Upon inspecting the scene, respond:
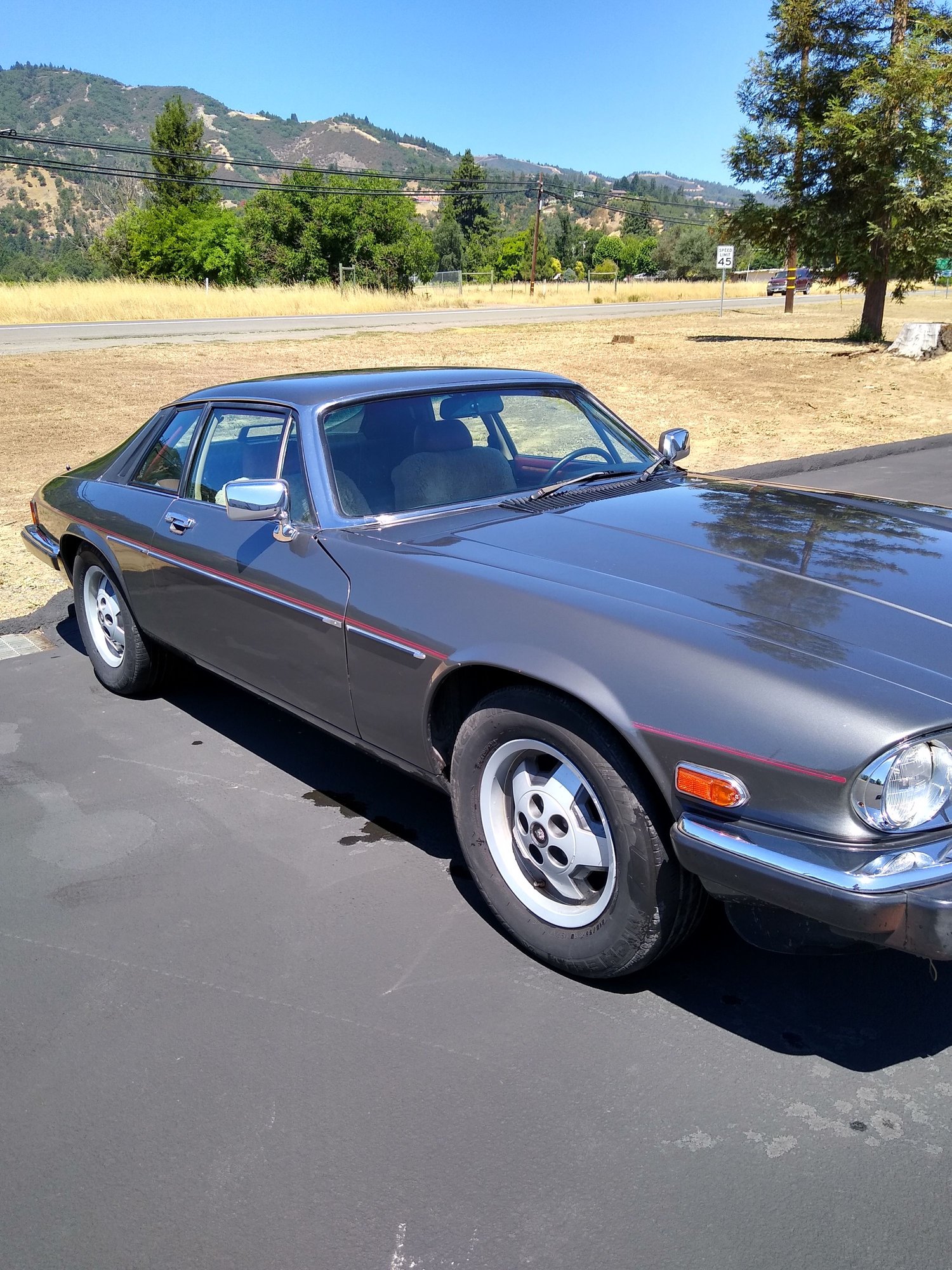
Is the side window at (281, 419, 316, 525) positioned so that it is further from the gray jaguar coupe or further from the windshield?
the windshield

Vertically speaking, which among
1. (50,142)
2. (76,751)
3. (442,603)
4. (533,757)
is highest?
(50,142)

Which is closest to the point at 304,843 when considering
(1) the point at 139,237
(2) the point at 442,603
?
(2) the point at 442,603

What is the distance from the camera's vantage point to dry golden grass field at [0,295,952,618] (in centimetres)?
1052

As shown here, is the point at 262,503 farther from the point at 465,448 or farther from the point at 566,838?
the point at 566,838

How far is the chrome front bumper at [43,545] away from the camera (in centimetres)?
513

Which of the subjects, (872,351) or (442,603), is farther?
(872,351)

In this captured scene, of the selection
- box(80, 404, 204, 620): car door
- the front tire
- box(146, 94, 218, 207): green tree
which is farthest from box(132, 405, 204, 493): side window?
box(146, 94, 218, 207): green tree

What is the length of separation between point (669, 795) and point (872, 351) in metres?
18.2

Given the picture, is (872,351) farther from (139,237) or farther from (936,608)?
(139,237)

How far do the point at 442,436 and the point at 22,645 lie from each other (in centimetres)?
325

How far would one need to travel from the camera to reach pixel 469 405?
12.5 feet

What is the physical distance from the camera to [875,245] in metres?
18.4

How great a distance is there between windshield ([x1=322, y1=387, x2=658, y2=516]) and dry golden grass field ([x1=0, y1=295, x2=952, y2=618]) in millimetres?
3604

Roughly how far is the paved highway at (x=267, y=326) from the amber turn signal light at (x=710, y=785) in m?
19.2
